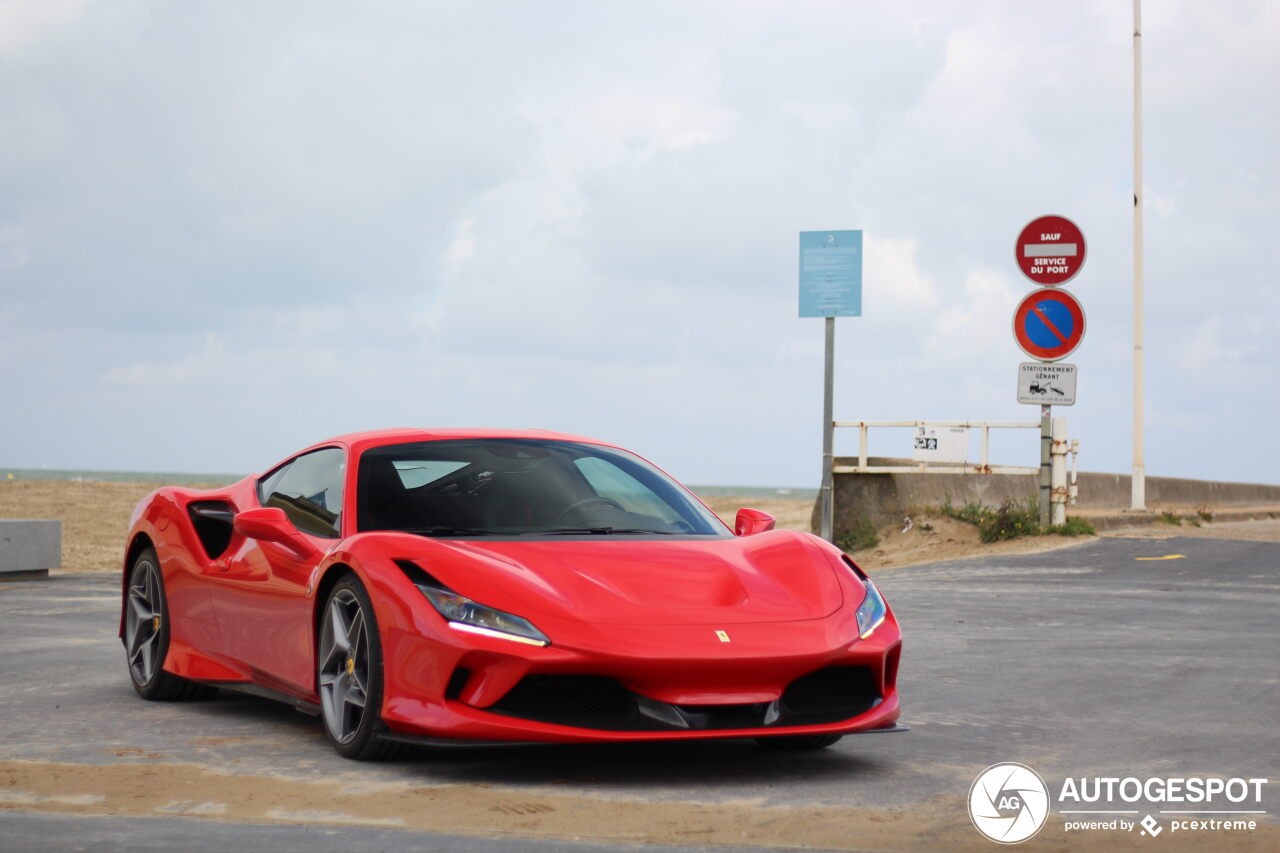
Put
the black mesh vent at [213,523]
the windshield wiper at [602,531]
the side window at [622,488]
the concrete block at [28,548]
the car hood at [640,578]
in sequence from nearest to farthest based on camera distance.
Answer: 1. the car hood at [640,578]
2. the windshield wiper at [602,531]
3. the side window at [622,488]
4. the black mesh vent at [213,523]
5. the concrete block at [28,548]

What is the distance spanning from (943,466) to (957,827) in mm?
16894

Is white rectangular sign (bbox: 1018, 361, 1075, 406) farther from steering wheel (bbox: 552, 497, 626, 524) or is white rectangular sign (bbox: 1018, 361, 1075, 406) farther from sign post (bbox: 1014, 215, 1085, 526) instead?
steering wheel (bbox: 552, 497, 626, 524)

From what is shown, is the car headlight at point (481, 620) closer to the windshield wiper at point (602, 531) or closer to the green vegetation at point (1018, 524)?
the windshield wiper at point (602, 531)

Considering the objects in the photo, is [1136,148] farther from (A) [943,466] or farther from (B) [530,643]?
(B) [530,643]

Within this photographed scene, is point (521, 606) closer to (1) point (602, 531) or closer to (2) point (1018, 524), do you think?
(1) point (602, 531)

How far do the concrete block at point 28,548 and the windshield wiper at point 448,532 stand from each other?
11.1 m

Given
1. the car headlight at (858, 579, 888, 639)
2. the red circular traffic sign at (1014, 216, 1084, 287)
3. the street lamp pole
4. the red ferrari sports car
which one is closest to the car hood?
the red ferrari sports car

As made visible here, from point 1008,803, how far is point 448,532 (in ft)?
7.30

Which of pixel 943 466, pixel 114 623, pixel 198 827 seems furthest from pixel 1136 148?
pixel 198 827

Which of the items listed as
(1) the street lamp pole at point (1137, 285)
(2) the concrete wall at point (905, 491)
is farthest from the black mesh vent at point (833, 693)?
(1) the street lamp pole at point (1137, 285)

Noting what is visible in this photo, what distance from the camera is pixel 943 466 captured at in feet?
68.6

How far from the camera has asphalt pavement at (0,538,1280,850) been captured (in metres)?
4.64

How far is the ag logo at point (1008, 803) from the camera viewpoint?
14.1 feet

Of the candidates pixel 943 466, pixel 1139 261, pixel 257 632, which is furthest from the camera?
pixel 1139 261
